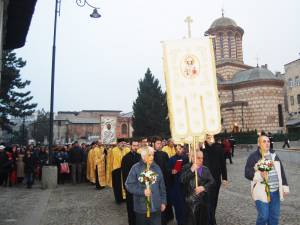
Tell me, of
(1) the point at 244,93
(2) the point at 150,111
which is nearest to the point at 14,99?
(2) the point at 150,111

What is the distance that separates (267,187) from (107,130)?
31.1ft

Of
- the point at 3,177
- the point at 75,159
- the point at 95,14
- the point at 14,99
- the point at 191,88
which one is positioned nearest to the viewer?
the point at 191,88

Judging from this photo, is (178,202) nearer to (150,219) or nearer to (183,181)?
(183,181)

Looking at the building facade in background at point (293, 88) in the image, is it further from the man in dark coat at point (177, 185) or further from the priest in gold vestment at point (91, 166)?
the man in dark coat at point (177, 185)

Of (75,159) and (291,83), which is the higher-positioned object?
(291,83)

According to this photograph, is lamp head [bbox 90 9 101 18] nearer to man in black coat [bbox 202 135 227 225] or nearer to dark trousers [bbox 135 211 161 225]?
man in black coat [bbox 202 135 227 225]

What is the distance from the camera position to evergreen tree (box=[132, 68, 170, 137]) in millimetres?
51366

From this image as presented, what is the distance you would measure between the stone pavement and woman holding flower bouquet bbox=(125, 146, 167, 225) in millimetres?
3108

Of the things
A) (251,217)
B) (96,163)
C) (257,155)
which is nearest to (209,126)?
(257,155)

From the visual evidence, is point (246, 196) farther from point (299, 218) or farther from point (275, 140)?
point (275, 140)

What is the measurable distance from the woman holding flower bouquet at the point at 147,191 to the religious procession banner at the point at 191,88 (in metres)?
1.02

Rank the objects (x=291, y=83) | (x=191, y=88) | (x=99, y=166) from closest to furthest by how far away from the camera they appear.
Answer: (x=191, y=88) → (x=99, y=166) → (x=291, y=83)

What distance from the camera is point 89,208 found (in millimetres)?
11141

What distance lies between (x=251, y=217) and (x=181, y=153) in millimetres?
2299
